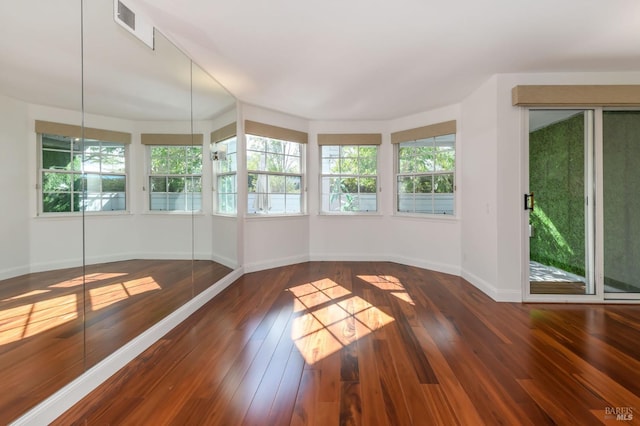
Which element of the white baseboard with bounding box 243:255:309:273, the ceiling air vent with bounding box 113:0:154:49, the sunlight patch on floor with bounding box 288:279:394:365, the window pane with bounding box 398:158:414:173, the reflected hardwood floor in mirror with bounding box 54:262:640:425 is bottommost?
the reflected hardwood floor in mirror with bounding box 54:262:640:425

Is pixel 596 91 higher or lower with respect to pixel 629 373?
higher

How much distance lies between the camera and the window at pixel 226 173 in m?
3.51

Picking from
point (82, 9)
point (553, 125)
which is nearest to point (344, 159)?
point (553, 125)

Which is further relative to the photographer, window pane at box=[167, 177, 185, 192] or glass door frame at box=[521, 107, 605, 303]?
glass door frame at box=[521, 107, 605, 303]

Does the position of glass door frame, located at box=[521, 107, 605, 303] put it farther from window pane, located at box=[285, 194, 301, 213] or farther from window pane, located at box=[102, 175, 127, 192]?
window pane, located at box=[102, 175, 127, 192]

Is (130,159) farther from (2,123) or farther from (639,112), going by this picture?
(639,112)

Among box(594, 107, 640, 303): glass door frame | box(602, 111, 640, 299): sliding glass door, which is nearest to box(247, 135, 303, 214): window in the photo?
box(594, 107, 640, 303): glass door frame

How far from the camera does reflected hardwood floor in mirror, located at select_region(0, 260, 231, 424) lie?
58.3 inches

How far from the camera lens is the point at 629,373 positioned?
1.87m

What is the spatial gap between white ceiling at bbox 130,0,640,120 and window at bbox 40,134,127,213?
112cm

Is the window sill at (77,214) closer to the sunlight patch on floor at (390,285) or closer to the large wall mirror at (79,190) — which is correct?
the large wall mirror at (79,190)

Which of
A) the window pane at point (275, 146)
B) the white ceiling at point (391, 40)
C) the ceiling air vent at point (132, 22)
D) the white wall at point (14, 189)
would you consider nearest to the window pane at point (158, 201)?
the white wall at point (14, 189)

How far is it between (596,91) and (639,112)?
25.9 inches

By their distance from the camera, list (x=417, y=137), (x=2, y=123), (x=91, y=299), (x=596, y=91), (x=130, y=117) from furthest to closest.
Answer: (x=417, y=137) < (x=596, y=91) < (x=130, y=117) < (x=91, y=299) < (x=2, y=123)
